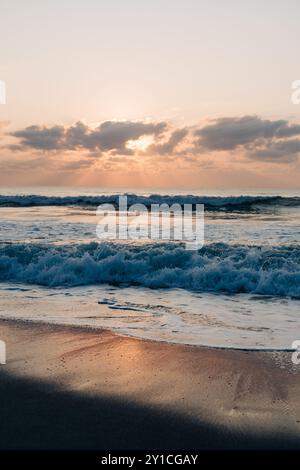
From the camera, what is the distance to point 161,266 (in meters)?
11.7

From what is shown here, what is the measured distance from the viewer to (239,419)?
3.96 meters

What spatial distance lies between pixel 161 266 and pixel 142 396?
735 cm

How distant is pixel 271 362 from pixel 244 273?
5.04 meters

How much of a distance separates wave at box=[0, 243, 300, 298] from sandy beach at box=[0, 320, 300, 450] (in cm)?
443

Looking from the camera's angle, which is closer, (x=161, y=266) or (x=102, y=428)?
(x=102, y=428)

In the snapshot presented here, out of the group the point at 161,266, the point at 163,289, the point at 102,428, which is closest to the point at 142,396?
the point at 102,428

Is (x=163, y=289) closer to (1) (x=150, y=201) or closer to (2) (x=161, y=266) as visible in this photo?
(2) (x=161, y=266)

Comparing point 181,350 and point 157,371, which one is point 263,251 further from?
point 157,371

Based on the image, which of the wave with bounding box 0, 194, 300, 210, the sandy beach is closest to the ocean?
the sandy beach

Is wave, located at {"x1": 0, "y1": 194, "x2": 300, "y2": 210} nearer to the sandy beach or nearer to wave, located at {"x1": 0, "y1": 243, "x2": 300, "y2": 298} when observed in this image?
wave, located at {"x1": 0, "y1": 243, "x2": 300, "y2": 298}

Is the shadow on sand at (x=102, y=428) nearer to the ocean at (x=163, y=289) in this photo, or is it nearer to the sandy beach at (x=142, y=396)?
the sandy beach at (x=142, y=396)

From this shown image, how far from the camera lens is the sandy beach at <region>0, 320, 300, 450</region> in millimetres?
3670
